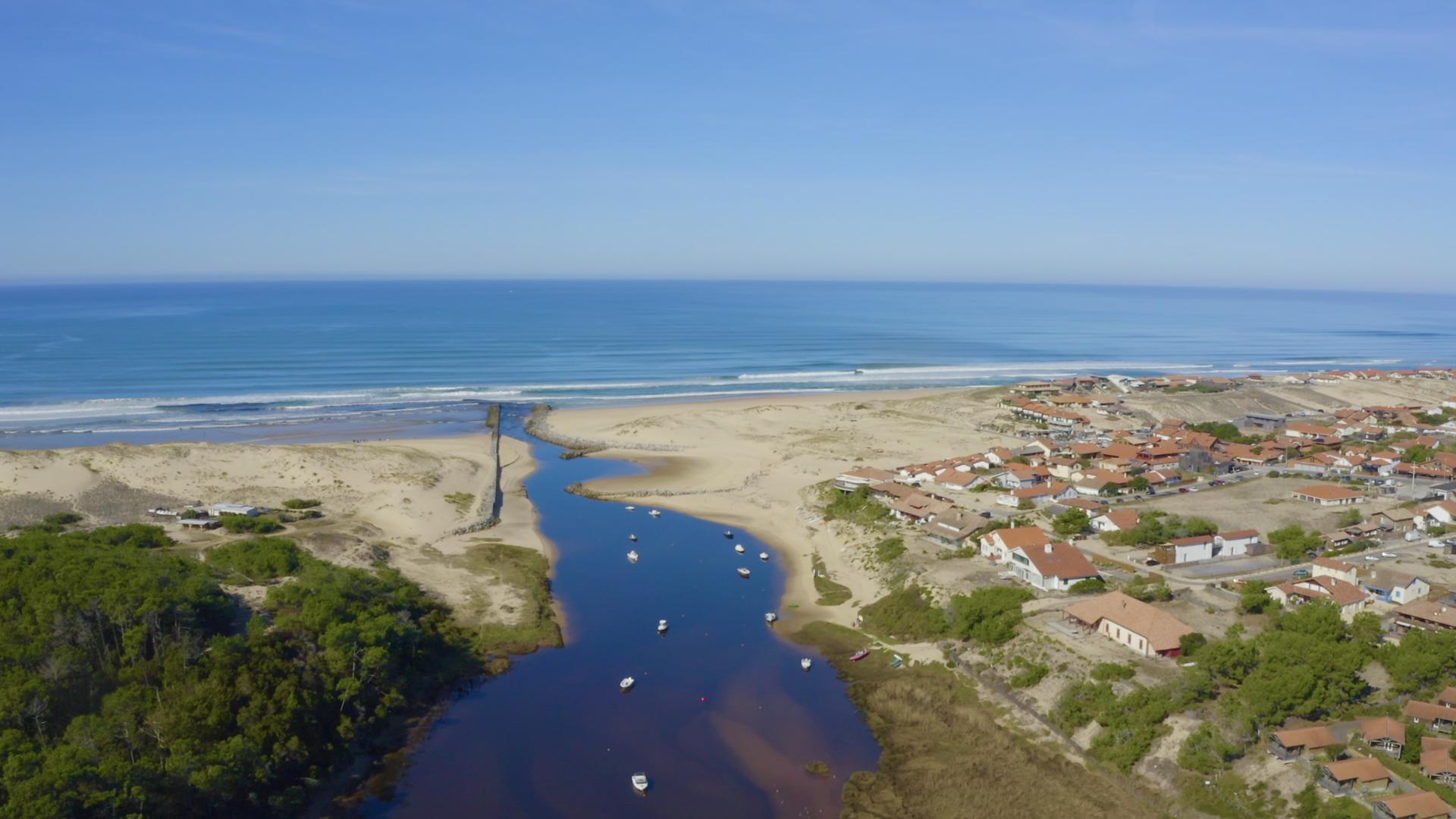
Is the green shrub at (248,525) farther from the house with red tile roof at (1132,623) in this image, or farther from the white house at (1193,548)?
the white house at (1193,548)

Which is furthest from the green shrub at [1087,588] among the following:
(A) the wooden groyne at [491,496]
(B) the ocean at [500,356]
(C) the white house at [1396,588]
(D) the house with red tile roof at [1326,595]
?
(B) the ocean at [500,356]

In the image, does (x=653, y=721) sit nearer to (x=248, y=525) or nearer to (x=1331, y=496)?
(x=248, y=525)

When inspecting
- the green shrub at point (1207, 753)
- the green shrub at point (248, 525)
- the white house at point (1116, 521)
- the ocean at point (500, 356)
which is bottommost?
the green shrub at point (1207, 753)

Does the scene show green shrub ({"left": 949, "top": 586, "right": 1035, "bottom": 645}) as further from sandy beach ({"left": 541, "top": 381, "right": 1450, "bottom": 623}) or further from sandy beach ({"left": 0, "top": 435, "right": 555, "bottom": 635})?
sandy beach ({"left": 0, "top": 435, "right": 555, "bottom": 635})

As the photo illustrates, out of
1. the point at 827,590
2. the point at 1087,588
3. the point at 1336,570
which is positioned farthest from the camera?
the point at 827,590

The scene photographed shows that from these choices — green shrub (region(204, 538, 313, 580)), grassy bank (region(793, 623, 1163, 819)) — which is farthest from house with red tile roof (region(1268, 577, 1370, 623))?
green shrub (region(204, 538, 313, 580))

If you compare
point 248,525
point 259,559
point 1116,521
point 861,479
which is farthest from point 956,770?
point 248,525
